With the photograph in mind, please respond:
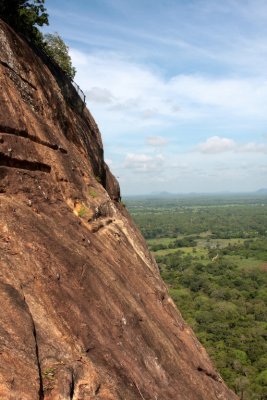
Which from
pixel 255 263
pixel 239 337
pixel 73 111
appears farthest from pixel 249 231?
pixel 73 111

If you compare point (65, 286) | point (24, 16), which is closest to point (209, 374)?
point (65, 286)

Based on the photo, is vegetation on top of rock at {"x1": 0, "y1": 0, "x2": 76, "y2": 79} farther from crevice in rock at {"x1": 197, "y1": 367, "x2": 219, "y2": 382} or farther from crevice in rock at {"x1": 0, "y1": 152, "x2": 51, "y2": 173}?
crevice in rock at {"x1": 197, "y1": 367, "x2": 219, "y2": 382}

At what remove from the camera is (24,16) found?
1669 centimetres

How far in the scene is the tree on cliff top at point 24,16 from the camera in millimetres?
15539

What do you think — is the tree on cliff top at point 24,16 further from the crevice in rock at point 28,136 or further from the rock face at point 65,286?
the crevice in rock at point 28,136

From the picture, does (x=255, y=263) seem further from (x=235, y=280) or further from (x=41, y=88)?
(x=41, y=88)

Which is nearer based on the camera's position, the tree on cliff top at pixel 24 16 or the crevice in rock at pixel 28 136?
the crevice in rock at pixel 28 136

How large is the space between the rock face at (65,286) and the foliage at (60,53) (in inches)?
176

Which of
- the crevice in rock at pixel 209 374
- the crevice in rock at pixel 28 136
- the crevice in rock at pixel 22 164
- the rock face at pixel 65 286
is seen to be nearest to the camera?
the rock face at pixel 65 286

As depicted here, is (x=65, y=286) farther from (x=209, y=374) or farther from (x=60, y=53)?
(x=60, y=53)

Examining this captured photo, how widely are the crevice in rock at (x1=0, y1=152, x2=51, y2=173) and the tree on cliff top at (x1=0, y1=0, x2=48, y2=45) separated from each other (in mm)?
7138

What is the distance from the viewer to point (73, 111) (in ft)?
Result: 63.7

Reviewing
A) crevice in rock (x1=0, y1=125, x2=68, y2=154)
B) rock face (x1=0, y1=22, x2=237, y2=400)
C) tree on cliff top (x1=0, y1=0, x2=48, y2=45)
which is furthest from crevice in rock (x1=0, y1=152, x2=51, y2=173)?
tree on cliff top (x1=0, y1=0, x2=48, y2=45)

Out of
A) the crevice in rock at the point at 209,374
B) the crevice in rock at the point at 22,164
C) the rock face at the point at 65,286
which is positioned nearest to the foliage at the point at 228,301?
the crevice in rock at the point at 209,374
